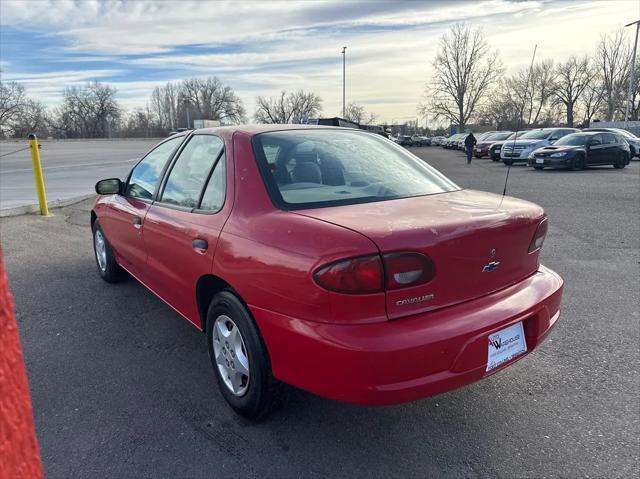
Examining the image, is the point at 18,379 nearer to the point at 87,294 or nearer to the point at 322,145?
the point at 322,145

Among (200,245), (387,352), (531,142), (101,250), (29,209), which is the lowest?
(29,209)

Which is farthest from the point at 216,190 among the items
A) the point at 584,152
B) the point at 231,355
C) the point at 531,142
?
the point at 531,142

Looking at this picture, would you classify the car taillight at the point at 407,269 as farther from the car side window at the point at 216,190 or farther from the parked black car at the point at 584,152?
the parked black car at the point at 584,152

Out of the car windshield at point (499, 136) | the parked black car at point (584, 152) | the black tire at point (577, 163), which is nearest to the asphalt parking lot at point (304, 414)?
the parked black car at point (584, 152)

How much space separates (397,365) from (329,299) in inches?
15.6

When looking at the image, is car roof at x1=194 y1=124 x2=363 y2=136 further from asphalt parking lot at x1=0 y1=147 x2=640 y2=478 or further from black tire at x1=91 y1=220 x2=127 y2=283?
black tire at x1=91 y1=220 x2=127 y2=283

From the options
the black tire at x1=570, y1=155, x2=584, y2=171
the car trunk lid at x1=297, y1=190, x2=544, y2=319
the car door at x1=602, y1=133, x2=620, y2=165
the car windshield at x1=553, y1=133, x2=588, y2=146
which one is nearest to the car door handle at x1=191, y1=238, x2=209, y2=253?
the car trunk lid at x1=297, y1=190, x2=544, y2=319

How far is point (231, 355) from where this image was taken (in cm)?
268

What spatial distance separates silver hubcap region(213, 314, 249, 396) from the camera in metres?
2.61

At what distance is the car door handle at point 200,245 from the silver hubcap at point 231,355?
0.40 metres

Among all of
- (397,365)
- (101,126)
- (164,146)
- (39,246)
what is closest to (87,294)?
(164,146)

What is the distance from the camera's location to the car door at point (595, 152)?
18.6m

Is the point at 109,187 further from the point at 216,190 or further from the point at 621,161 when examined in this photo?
the point at 621,161

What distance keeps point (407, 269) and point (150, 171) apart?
2.67 meters
